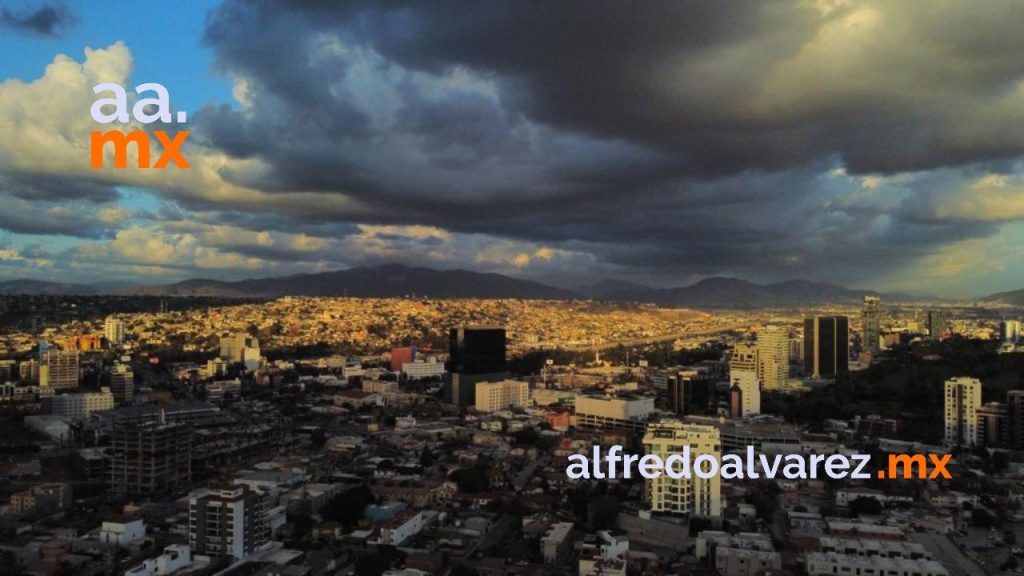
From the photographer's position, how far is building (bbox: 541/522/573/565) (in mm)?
9492

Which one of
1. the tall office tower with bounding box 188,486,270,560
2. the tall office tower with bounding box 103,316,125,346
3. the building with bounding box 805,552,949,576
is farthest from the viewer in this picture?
the tall office tower with bounding box 103,316,125,346

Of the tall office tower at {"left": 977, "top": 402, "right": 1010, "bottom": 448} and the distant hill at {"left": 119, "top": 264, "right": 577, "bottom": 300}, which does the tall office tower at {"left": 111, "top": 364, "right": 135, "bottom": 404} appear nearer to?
the tall office tower at {"left": 977, "top": 402, "right": 1010, "bottom": 448}

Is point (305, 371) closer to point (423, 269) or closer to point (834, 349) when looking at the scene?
point (834, 349)

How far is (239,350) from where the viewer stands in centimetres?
3128

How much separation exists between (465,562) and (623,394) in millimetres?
13490

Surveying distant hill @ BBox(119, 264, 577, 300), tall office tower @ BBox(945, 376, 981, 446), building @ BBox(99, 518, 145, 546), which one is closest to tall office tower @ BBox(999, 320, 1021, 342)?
tall office tower @ BBox(945, 376, 981, 446)

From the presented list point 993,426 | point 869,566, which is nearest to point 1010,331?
point 993,426

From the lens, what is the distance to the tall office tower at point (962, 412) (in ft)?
55.1

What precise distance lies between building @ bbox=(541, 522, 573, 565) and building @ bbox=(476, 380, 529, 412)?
1236cm

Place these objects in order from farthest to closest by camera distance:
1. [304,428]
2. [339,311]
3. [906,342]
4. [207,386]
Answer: [339,311] < [906,342] < [207,386] < [304,428]

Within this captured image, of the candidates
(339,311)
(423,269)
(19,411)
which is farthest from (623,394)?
(423,269)

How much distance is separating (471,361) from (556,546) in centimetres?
1400

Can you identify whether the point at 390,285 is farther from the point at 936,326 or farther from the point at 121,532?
the point at 121,532

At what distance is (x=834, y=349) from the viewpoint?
29.7 m
